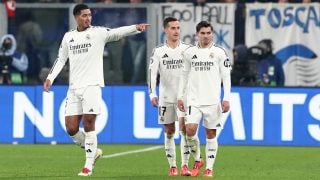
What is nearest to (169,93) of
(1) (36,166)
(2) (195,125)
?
(2) (195,125)

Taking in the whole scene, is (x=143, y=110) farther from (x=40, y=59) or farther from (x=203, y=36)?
(x=203, y=36)

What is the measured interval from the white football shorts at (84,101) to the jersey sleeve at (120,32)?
2.46 ft

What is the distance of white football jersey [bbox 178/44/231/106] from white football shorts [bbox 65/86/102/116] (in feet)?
3.99

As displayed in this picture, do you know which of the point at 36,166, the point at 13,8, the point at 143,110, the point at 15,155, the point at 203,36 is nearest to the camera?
the point at 203,36

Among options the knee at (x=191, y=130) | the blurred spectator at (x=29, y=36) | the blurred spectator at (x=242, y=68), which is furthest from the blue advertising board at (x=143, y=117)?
the knee at (x=191, y=130)

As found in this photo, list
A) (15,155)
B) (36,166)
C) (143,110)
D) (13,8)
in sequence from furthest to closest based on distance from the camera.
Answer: (13,8) < (143,110) < (15,155) < (36,166)

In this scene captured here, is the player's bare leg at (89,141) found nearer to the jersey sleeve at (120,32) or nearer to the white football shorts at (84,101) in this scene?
the white football shorts at (84,101)

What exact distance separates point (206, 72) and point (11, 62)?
10788 millimetres

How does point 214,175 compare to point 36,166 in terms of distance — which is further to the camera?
point 36,166

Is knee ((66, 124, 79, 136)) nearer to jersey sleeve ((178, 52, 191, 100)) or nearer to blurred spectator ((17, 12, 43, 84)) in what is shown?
jersey sleeve ((178, 52, 191, 100))

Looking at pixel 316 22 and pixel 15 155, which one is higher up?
pixel 316 22

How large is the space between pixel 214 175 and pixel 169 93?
4.71ft

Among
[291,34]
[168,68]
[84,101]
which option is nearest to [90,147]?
[84,101]

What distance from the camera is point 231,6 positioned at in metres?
27.1
